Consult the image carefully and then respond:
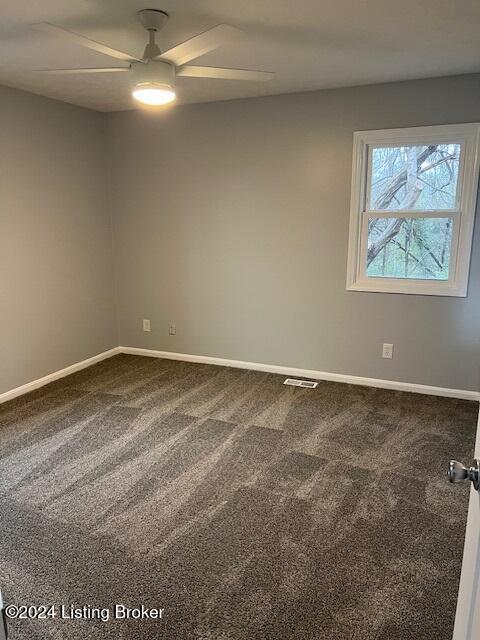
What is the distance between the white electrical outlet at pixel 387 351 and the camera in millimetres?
3918

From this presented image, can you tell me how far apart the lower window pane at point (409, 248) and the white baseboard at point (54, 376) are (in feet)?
8.91

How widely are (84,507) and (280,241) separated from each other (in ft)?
8.63

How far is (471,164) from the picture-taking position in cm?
341

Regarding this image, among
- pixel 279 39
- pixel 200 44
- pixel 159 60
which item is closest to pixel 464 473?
pixel 200 44

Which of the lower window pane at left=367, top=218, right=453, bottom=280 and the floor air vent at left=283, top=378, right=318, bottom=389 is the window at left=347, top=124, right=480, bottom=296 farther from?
the floor air vent at left=283, top=378, right=318, bottom=389

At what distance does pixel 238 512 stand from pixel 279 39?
252 cm

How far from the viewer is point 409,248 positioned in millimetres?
3762

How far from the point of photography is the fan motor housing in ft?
7.61

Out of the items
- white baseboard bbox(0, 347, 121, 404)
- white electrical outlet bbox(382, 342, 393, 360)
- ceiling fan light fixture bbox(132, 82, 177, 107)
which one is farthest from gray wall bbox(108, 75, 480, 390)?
ceiling fan light fixture bbox(132, 82, 177, 107)

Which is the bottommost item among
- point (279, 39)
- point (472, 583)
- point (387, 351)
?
point (387, 351)

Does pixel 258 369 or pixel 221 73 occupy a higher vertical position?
pixel 221 73

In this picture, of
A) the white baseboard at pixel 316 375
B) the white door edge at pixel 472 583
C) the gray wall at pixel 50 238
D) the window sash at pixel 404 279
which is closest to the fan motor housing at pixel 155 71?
the gray wall at pixel 50 238

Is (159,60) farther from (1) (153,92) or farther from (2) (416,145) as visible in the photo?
(2) (416,145)

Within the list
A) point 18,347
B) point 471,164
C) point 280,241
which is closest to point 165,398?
point 18,347
